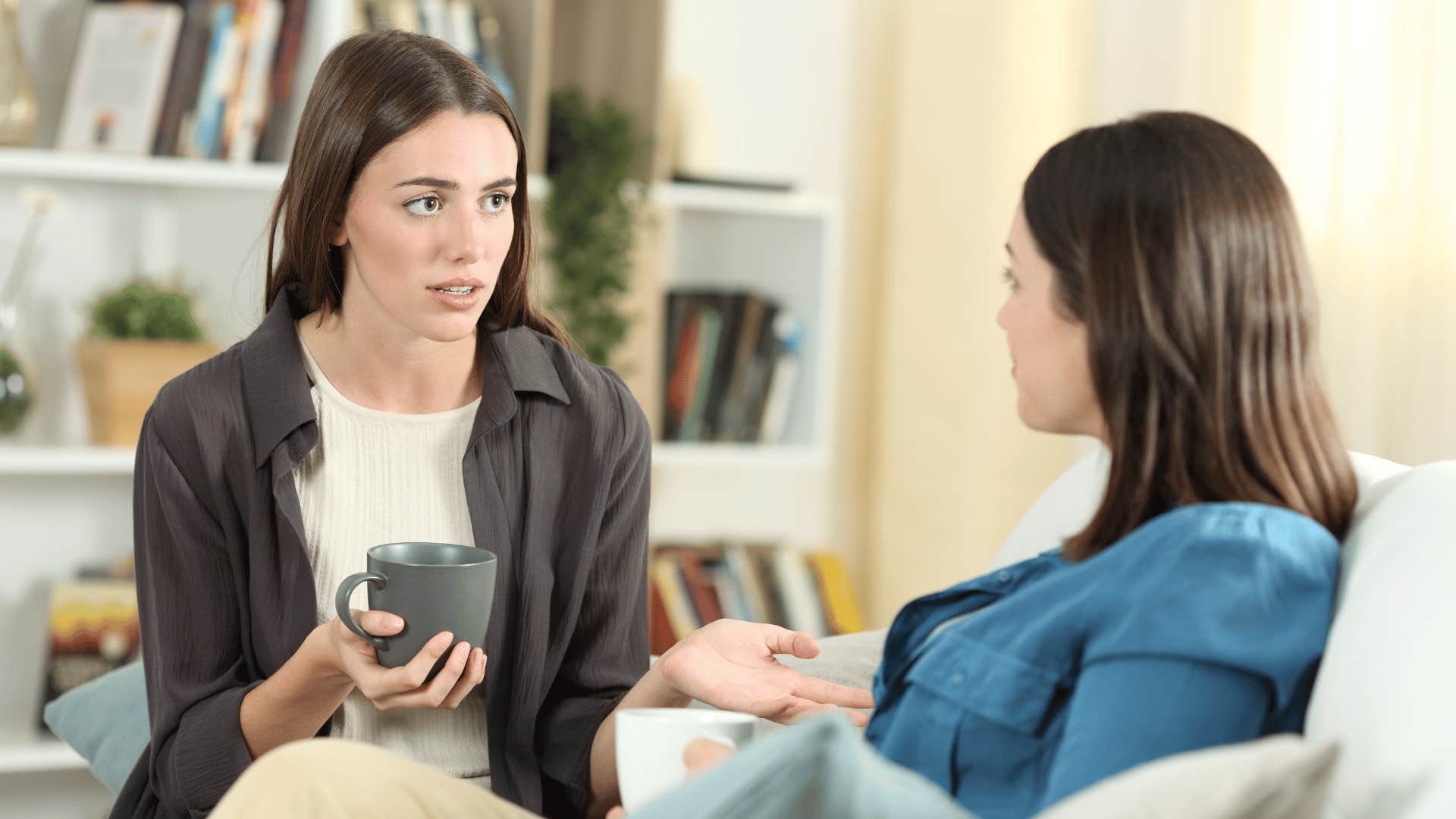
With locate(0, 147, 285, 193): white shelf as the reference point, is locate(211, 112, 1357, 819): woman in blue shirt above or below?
below

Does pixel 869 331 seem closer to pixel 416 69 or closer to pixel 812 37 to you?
pixel 812 37

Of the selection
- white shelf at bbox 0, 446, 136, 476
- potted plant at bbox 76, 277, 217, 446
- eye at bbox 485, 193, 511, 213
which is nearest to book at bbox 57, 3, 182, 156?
potted plant at bbox 76, 277, 217, 446

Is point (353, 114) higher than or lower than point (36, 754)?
higher

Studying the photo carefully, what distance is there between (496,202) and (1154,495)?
0.70m

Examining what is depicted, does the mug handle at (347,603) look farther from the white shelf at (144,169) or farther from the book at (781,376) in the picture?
the book at (781,376)

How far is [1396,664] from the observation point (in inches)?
32.9

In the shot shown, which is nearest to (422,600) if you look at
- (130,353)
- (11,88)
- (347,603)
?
(347,603)

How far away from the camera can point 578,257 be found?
254cm

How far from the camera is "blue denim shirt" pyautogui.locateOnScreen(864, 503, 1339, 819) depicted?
2.72 ft

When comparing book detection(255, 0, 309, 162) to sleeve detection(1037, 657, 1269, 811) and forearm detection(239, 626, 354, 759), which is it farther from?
sleeve detection(1037, 657, 1269, 811)

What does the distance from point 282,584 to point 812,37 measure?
212 cm

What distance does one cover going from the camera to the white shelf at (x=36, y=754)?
2.25 m

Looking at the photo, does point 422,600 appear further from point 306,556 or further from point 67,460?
point 67,460

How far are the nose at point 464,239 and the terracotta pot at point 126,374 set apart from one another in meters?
1.07
